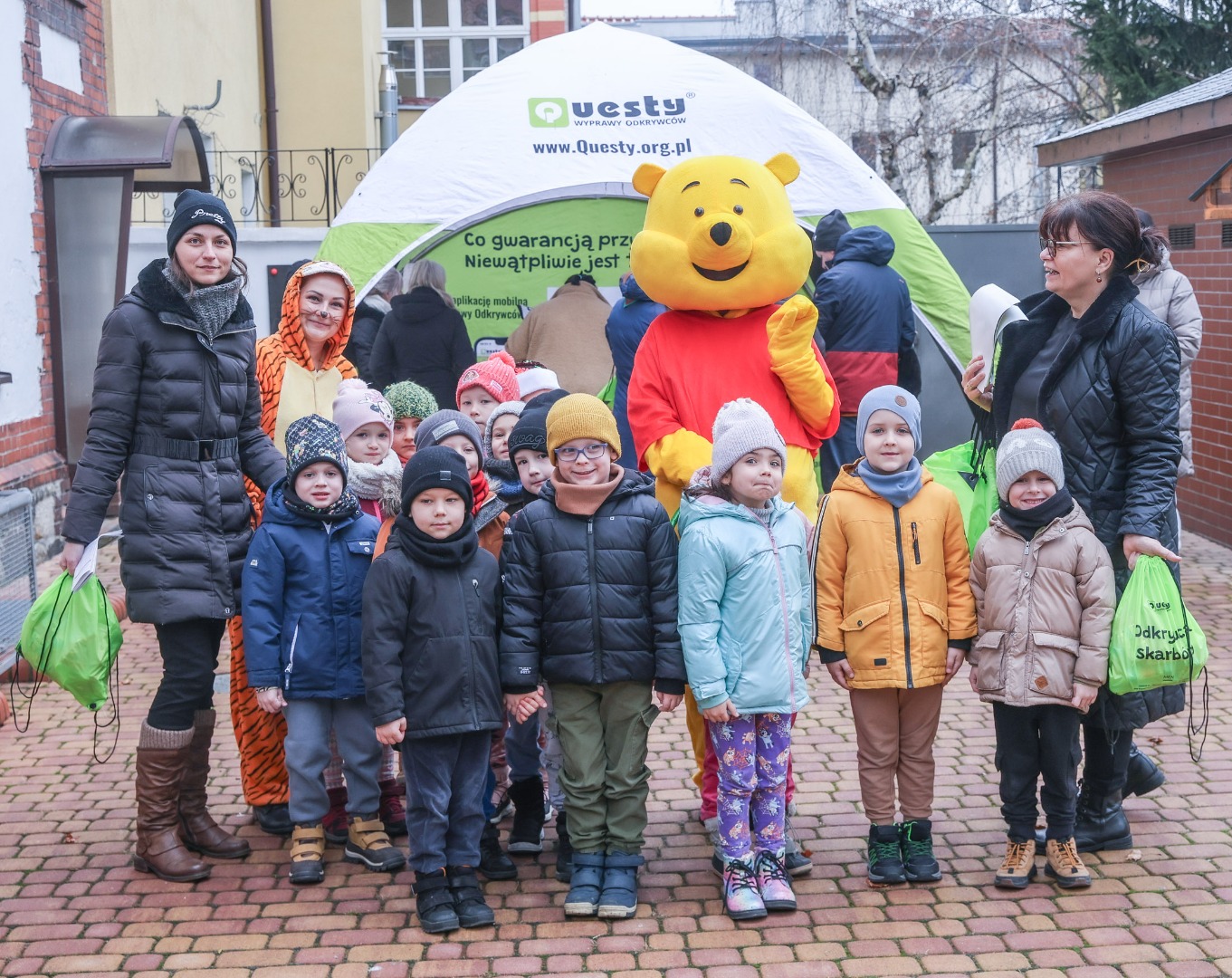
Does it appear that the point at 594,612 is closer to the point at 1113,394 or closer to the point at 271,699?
the point at 271,699

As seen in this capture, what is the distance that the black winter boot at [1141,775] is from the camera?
481 cm

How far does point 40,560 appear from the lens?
8969 millimetres

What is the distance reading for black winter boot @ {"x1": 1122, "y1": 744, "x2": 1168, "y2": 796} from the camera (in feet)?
15.8

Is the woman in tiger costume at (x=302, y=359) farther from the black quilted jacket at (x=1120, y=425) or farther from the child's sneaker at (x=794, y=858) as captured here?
the black quilted jacket at (x=1120, y=425)

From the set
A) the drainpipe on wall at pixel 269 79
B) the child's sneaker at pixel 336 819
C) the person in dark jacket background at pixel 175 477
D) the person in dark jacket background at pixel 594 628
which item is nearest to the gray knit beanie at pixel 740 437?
the person in dark jacket background at pixel 594 628

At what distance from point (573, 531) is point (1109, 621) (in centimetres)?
160

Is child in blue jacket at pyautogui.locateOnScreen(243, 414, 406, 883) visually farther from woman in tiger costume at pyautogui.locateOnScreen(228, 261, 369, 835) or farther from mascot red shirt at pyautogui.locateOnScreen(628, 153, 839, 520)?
mascot red shirt at pyautogui.locateOnScreen(628, 153, 839, 520)

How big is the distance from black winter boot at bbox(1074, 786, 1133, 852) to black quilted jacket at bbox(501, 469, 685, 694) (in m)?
1.51

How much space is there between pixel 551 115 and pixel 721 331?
14.0 feet

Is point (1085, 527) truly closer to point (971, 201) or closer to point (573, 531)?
point (573, 531)

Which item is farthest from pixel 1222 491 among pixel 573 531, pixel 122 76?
pixel 122 76

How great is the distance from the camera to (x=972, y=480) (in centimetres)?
468

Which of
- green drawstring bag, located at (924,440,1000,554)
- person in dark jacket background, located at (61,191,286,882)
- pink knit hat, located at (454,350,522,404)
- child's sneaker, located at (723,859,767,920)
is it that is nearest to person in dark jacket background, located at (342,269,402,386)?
pink knit hat, located at (454,350,522,404)

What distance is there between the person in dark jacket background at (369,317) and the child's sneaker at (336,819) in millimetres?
4327
